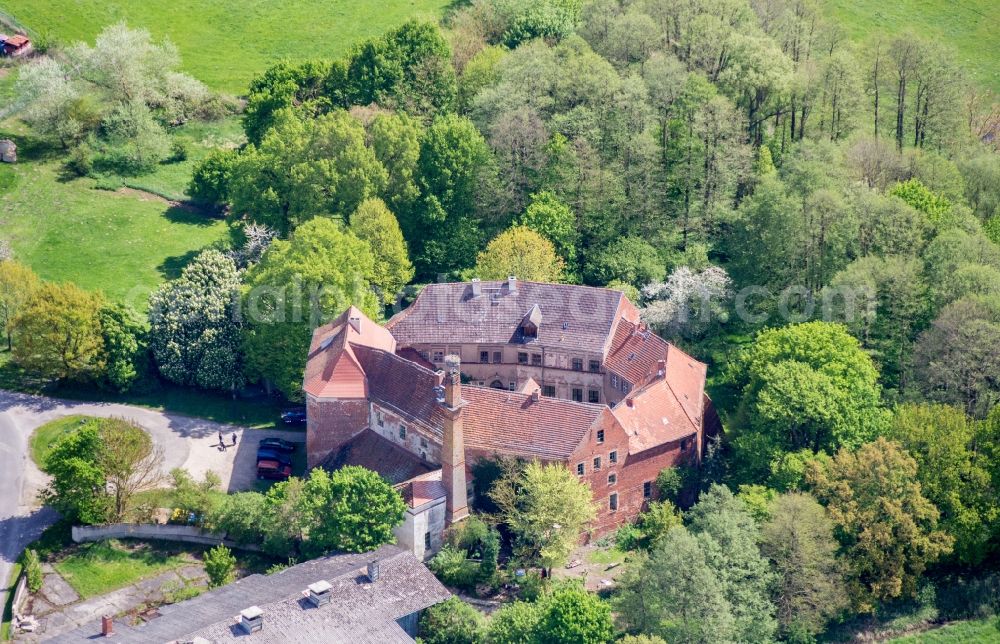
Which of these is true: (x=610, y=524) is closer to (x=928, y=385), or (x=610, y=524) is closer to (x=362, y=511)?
(x=362, y=511)

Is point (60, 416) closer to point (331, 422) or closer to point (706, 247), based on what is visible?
point (331, 422)

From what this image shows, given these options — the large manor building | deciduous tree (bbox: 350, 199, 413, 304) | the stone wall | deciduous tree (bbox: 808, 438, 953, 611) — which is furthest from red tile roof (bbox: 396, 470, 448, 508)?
deciduous tree (bbox: 350, 199, 413, 304)

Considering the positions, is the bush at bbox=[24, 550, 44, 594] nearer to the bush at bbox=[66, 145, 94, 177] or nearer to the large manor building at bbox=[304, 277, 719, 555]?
the large manor building at bbox=[304, 277, 719, 555]

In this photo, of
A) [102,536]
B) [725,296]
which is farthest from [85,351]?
[725,296]

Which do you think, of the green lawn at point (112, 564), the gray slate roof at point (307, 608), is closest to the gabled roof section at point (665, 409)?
the gray slate roof at point (307, 608)

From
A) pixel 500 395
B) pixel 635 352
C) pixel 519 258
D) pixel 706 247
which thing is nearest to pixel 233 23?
pixel 519 258

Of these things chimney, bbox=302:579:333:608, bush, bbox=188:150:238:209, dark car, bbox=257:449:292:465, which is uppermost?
bush, bbox=188:150:238:209
